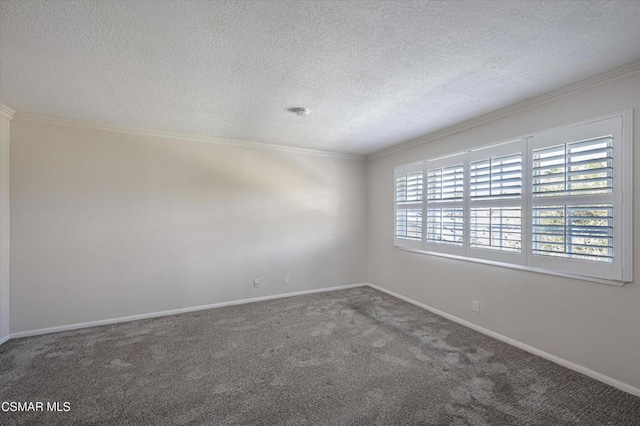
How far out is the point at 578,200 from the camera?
2230 millimetres

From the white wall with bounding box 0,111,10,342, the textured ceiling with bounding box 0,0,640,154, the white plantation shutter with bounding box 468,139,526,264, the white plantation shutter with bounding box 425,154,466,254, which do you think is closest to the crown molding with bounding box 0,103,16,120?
the white wall with bounding box 0,111,10,342

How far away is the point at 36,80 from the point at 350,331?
12.6 ft

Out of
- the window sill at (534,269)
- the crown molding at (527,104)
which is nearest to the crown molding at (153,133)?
the crown molding at (527,104)

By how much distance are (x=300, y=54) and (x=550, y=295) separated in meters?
3.04

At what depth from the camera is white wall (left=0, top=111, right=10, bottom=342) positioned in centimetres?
280

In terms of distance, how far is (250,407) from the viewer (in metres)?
1.86

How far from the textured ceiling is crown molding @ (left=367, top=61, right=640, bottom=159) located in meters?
0.09

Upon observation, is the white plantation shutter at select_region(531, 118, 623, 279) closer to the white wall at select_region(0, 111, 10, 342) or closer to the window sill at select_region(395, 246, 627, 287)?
the window sill at select_region(395, 246, 627, 287)

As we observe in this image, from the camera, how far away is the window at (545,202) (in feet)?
6.77

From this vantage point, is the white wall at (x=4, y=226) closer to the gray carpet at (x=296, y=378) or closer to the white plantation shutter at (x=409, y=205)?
the gray carpet at (x=296, y=378)

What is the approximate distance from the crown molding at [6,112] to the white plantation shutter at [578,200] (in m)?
5.46

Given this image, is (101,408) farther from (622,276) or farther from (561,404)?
(622,276)

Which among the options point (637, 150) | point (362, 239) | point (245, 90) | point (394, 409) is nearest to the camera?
point (394, 409)

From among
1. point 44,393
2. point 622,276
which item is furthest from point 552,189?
point 44,393
